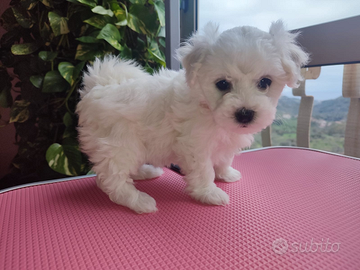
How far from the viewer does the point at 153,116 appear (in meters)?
0.99

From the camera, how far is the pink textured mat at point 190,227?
25.2 inches

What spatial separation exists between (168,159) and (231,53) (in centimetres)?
54

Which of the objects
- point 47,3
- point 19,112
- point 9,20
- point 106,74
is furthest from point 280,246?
point 9,20

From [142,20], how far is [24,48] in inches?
31.0

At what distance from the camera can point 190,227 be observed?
0.79 meters

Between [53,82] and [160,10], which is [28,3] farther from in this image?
[160,10]

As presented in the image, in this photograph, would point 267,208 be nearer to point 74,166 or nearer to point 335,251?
point 335,251

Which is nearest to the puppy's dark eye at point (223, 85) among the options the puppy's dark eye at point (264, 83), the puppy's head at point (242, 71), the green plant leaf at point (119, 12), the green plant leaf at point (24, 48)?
the puppy's head at point (242, 71)

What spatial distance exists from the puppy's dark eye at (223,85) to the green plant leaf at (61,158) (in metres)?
0.92

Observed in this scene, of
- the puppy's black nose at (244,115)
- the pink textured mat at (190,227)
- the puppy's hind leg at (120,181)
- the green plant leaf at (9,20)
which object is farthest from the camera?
the green plant leaf at (9,20)

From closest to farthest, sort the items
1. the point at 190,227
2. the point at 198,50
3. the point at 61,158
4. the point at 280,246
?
the point at 280,246, the point at 190,227, the point at 198,50, the point at 61,158

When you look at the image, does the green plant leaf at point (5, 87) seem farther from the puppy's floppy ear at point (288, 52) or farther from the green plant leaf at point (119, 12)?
the puppy's floppy ear at point (288, 52)

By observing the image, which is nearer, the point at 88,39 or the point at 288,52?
the point at 288,52

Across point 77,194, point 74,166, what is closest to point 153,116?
point 77,194
